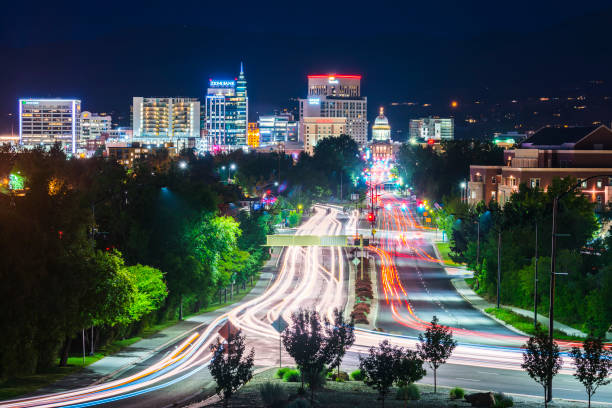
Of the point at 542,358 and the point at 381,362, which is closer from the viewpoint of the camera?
the point at 381,362

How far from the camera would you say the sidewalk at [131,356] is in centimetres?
3634

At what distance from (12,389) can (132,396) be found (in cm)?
494

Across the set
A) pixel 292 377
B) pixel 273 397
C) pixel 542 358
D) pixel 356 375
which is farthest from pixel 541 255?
pixel 273 397

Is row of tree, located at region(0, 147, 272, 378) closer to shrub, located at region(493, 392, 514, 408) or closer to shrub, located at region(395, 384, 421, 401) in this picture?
shrub, located at region(395, 384, 421, 401)

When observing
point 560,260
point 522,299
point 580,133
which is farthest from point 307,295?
point 580,133

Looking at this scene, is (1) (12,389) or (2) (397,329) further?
(2) (397,329)

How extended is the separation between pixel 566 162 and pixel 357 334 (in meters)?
72.7

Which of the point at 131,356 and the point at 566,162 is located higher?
the point at 566,162

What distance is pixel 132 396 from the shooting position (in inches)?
1330

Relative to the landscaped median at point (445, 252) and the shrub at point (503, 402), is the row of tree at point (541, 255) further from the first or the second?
the shrub at point (503, 402)

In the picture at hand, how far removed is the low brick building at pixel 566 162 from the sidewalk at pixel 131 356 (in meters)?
58.6

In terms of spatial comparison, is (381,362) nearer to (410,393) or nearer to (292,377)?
(410,393)

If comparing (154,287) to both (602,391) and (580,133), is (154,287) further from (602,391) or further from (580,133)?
(580,133)

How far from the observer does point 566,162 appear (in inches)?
4476
